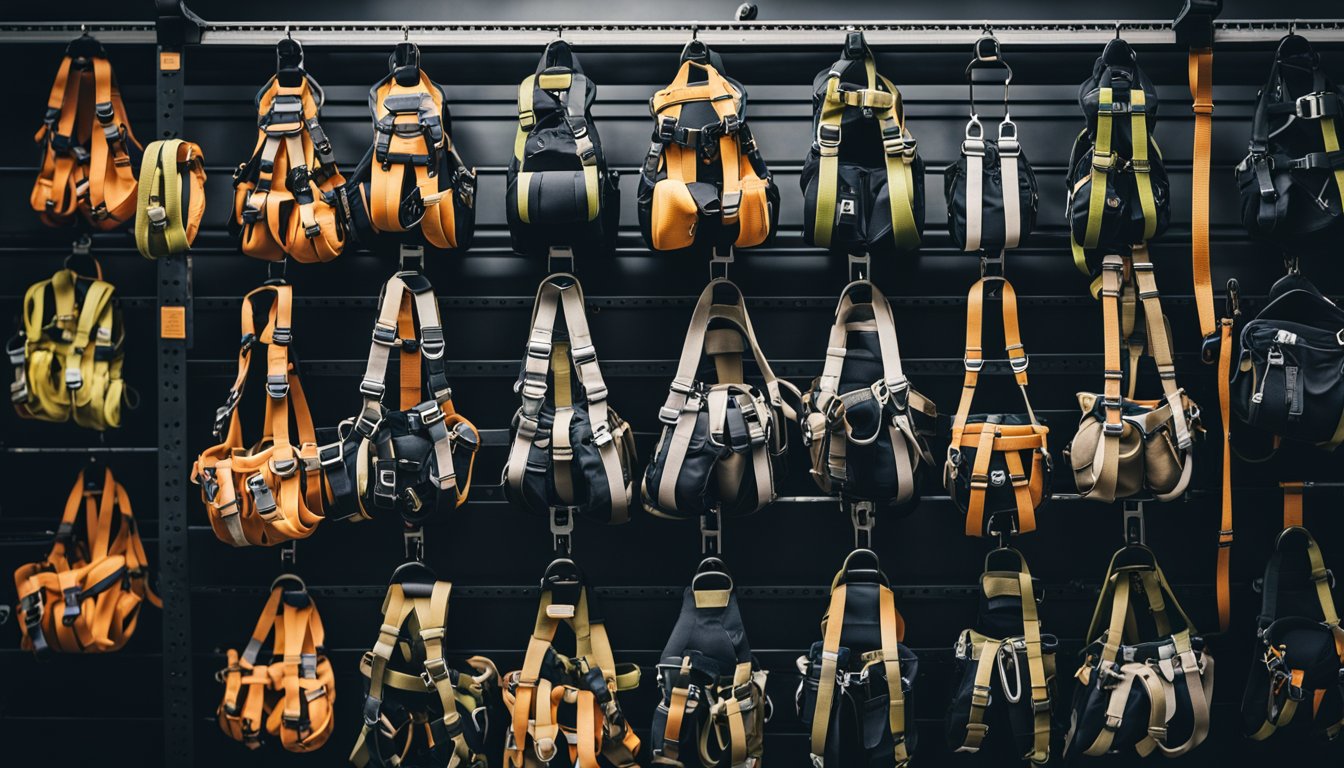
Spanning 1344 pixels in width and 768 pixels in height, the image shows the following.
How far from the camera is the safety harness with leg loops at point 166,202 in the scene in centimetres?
333

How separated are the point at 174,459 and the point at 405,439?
1.04 metres

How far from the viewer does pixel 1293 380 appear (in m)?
3.18

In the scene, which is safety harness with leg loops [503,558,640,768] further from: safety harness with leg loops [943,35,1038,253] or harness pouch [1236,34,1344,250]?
harness pouch [1236,34,1344,250]

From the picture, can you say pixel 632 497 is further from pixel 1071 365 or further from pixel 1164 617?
pixel 1164 617

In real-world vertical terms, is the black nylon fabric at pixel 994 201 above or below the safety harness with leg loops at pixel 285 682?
above

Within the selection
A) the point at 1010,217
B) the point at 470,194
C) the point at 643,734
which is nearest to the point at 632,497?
the point at 643,734

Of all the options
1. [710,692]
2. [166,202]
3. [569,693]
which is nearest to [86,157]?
[166,202]

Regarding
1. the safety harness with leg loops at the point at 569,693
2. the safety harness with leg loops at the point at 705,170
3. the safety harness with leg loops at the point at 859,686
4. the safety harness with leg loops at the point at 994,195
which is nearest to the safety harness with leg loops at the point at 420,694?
the safety harness with leg loops at the point at 569,693

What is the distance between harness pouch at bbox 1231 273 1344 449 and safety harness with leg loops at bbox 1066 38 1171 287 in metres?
0.57

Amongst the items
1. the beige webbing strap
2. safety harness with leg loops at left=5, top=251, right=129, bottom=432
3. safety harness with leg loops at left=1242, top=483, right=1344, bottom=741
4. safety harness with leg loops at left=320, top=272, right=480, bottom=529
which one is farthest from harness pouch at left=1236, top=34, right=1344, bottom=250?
safety harness with leg loops at left=5, top=251, right=129, bottom=432

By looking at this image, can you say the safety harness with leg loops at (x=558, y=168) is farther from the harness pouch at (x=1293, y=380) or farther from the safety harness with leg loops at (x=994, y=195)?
the harness pouch at (x=1293, y=380)

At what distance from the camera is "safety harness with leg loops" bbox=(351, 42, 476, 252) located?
3.23 m

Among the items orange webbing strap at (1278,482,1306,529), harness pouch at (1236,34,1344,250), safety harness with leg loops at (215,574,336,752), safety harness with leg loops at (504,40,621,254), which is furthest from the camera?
orange webbing strap at (1278,482,1306,529)

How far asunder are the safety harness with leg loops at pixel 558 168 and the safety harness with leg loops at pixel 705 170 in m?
0.19
